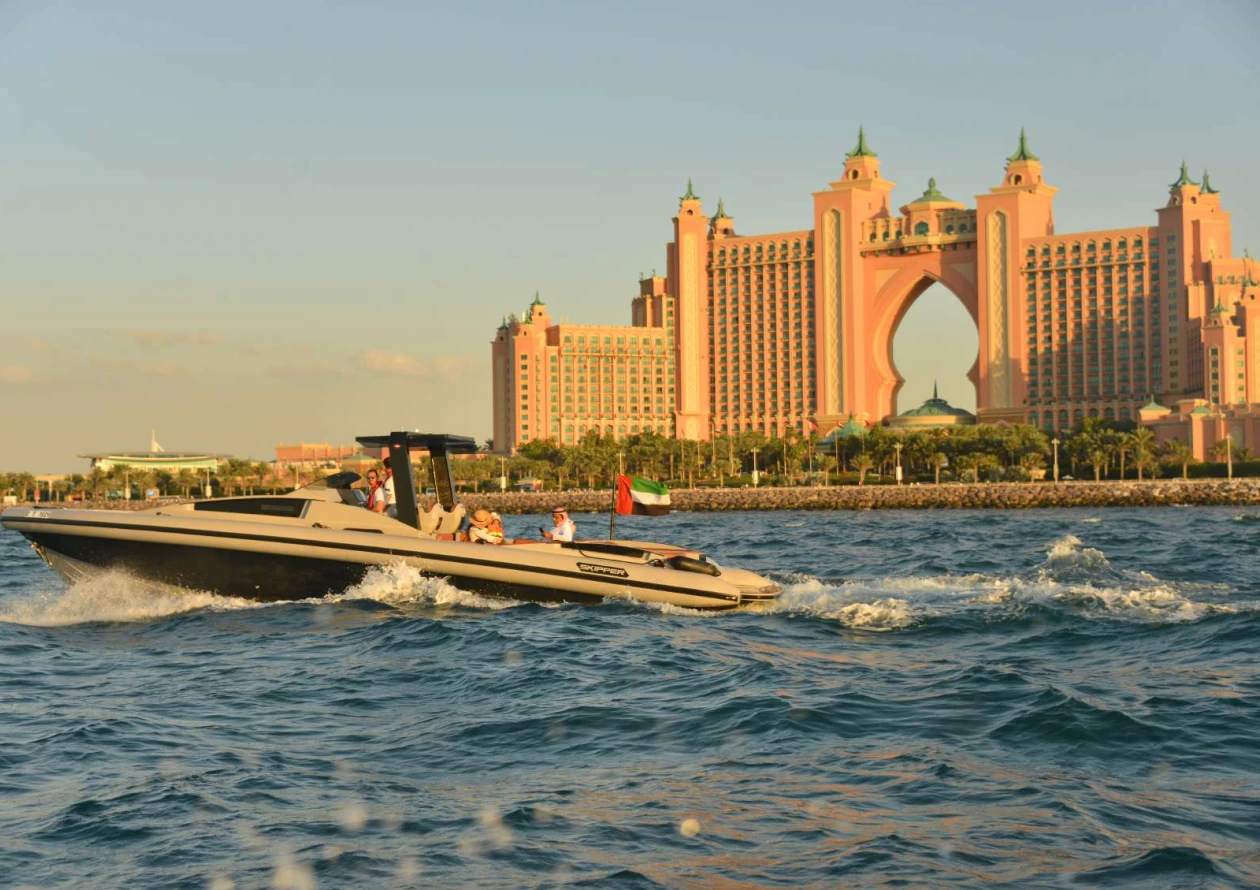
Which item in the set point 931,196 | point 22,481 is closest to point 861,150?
point 931,196

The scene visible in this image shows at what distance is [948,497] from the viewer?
366ft

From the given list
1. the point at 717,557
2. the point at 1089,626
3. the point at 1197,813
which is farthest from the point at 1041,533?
the point at 1197,813

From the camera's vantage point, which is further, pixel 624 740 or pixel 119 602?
pixel 119 602

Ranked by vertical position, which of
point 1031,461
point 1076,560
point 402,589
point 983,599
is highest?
point 1031,461

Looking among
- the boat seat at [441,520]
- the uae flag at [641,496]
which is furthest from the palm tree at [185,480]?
the uae flag at [641,496]

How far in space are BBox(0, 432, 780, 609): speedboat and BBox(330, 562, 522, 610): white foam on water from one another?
0.11 metres

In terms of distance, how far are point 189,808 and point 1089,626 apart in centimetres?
1244

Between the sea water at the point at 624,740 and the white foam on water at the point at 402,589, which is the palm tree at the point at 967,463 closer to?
the sea water at the point at 624,740

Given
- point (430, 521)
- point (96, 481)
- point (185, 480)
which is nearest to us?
point (430, 521)

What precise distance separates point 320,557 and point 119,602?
3.14 m

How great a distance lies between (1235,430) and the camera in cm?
14388

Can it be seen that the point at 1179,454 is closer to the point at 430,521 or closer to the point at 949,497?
the point at 949,497

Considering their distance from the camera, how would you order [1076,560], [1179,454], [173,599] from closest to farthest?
[173,599], [1076,560], [1179,454]

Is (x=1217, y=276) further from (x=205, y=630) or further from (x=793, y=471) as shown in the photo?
(x=205, y=630)
